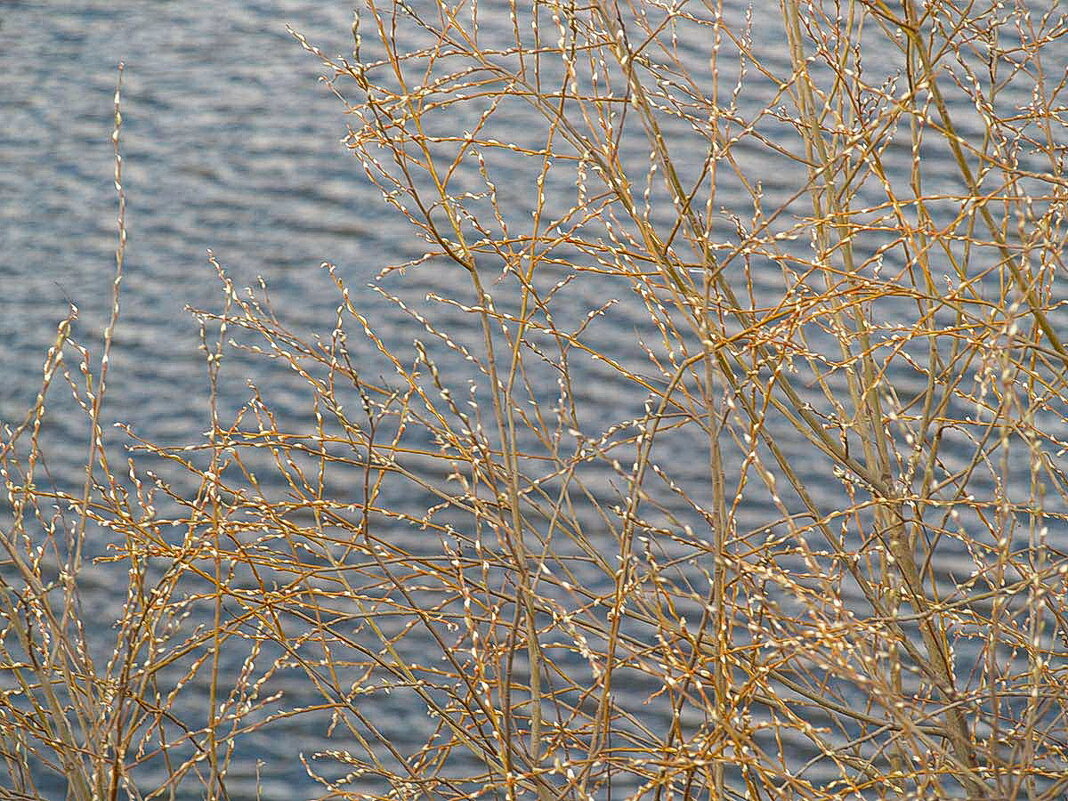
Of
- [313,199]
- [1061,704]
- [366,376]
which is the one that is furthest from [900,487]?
[313,199]

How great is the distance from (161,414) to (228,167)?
118cm

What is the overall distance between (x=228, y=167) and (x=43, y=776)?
7.72ft

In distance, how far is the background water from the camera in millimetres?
4039

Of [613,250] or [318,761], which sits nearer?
[613,250]

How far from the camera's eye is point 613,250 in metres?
1.51

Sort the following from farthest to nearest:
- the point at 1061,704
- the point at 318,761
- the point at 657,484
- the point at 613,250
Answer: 1. the point at 657,484
2. the point at 318,761
3. the point at 1061,704
4. the point at 613,250

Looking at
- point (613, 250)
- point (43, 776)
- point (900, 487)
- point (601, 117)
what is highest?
point (601, 117)

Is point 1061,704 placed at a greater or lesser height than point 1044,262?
lesser

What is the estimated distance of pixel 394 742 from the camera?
3.23 m

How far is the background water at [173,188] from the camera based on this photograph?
159 inches

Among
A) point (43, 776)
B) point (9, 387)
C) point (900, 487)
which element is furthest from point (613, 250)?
point (9, 387)

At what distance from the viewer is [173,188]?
180 inches

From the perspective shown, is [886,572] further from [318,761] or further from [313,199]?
[313,199]

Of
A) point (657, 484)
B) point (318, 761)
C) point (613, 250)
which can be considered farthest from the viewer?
point (657, 484)
